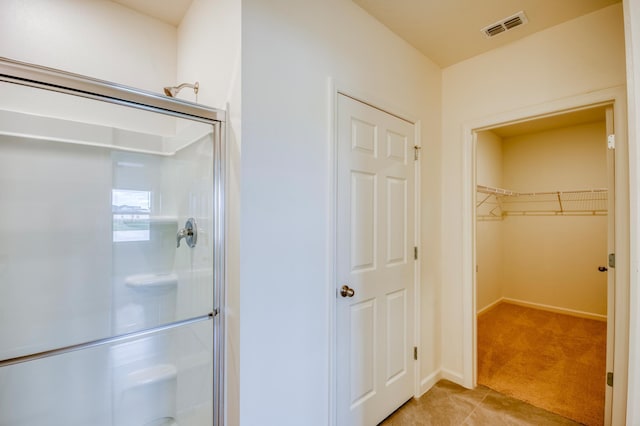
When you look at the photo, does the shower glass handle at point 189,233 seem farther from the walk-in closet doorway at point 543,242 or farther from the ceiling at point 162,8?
the walk-in closet doorway at point 543,242

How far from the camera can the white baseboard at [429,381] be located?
2.17 metres

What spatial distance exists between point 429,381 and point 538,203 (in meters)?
3.49

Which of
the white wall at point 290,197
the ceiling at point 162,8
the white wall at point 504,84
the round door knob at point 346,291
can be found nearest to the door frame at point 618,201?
the white wall at point 504,84

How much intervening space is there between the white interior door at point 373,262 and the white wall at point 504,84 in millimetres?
484

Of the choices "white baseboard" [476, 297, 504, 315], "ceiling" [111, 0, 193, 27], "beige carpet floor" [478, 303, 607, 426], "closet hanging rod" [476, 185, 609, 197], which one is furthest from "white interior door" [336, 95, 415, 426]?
"white baseboard" [476, 297, 504, 315]

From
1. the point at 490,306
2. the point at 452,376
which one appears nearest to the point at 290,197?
the point at 452,376

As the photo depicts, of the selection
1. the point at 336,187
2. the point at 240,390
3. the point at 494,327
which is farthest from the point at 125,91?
the point at 494,327

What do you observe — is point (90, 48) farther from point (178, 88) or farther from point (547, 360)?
point (547, 360)

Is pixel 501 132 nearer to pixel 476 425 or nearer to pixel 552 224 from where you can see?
pixel 552 224

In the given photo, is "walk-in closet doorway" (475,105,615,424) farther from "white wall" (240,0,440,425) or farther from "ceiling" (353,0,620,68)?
"white wall" (240,0,440,425)

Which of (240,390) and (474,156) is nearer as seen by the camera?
(240,390)

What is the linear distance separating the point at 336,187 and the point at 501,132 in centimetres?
390

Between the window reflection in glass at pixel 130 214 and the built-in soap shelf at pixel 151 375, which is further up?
the window reflection in glass at pixel 130 214

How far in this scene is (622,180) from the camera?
1626 mm
